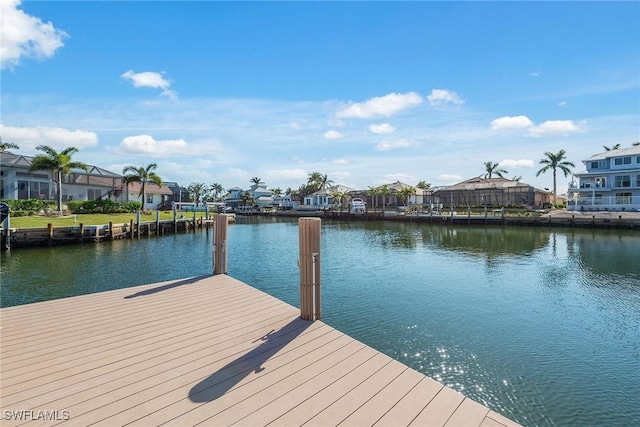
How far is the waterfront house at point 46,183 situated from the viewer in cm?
3134

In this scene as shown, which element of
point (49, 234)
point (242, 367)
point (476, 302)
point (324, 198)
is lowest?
point (476, 302)

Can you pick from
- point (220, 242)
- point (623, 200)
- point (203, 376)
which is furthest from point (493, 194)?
point (203, 376)

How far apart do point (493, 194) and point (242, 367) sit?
61.2 m

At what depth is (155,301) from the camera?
6629 mm

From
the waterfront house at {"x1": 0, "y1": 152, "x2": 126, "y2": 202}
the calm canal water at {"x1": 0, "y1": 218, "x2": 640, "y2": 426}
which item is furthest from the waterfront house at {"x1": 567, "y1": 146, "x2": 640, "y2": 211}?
the waterfront house at {"x1": 0, "y1": 152, "x2": 126, "y2": 202}

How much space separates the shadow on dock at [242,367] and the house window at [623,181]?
177 feet

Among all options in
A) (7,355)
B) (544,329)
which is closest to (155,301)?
(7,355)

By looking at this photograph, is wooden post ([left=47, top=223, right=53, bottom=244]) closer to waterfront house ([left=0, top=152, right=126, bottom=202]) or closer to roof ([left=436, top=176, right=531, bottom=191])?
waterfront house ([left=0, top=152, right=126, bottom=202])

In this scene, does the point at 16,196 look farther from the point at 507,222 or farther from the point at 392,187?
the point at 392,187

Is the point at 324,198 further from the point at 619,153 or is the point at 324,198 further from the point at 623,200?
the point at 623,200

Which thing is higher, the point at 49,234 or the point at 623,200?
the point at 623,200

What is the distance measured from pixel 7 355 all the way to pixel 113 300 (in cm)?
250

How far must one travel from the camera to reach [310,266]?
5508 mm

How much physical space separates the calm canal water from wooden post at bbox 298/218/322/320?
7.06ft
